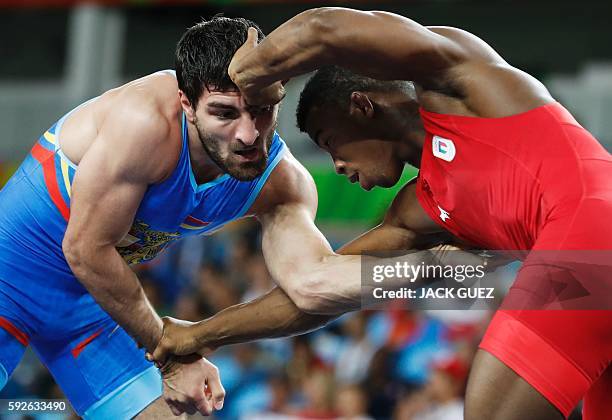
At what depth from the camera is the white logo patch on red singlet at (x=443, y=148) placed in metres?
3.38

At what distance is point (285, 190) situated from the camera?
173 inches

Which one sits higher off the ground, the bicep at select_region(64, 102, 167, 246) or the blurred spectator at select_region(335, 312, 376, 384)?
the bicep at select_region(64, 102, 167, 246)

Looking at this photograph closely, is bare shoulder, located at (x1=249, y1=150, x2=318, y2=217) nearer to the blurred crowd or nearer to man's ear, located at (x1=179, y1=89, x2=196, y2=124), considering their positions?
man's ear, located at (x1=179, y1=89, x2=196, y2=124)

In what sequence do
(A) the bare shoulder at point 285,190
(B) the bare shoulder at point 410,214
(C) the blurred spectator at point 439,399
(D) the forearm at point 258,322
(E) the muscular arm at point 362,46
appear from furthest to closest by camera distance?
1. (C) the blurred spectator at point 439,399
2. (A) the bare shoulder at point 285,190
3. (D) the forearm at point 258,322
4. (B) the bare shoulder at point 410,214
5. (E) the muscular arm at point 362,46

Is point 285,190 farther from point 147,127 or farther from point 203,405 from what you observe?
point 203,405

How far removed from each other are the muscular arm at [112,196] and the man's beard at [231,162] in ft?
0.56

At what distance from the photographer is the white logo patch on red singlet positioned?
133 inches

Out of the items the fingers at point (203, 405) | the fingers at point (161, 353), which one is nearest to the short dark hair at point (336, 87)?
the fingers at point (161, 353)

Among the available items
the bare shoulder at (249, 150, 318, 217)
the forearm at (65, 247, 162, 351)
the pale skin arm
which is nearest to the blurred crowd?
the bare shoulder at (249, 150, 318, 217)

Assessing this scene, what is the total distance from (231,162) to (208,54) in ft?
1.45

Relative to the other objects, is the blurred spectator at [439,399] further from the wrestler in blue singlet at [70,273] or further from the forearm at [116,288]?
the forearm at [116,288]

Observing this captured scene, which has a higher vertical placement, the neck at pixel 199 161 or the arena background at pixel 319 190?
the neck at pixel 199 161

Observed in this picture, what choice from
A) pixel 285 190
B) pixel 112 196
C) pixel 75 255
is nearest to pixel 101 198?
pixel 112 196

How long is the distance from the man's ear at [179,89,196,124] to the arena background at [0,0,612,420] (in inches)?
127
